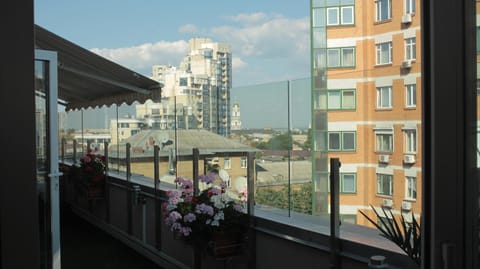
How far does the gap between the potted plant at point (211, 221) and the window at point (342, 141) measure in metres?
1.02

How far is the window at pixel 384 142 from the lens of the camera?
395 cm

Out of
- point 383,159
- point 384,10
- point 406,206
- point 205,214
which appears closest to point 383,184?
point 383,159

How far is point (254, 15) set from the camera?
10742 millimetres

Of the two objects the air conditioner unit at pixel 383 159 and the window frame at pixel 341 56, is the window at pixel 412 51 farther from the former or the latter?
the window frame at pixel 341 56

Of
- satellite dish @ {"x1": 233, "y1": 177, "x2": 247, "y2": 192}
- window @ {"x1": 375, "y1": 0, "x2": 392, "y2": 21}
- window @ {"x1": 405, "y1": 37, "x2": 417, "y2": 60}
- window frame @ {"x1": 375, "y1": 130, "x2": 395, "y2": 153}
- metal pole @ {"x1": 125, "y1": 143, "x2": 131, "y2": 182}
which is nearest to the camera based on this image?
window @ {"x1": 405, "y1": 37, "x2": 417, "y2": 60}

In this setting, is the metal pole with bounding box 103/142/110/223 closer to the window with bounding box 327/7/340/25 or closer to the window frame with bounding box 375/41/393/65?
the window frame with bounding box 375/41/393/65

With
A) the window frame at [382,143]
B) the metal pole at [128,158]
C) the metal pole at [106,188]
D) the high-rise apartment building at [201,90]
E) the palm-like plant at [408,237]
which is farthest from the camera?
the metal pole at [106,188]

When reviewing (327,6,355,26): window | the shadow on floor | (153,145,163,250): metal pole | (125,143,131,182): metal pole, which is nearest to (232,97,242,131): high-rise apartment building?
(153,145,163,250): metal pole

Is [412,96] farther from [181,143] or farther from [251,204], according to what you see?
[181,143]

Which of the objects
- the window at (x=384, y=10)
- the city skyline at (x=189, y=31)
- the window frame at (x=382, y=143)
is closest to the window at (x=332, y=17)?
the city skyline at (x=189, y=31)

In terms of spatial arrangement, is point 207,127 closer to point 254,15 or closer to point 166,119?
point 166,119

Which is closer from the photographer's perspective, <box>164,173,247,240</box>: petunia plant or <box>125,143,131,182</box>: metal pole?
<box>164,173,247,240</box>: petunia plant

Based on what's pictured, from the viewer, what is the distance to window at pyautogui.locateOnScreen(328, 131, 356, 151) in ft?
13.0

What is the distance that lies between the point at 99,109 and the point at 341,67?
4112mm
